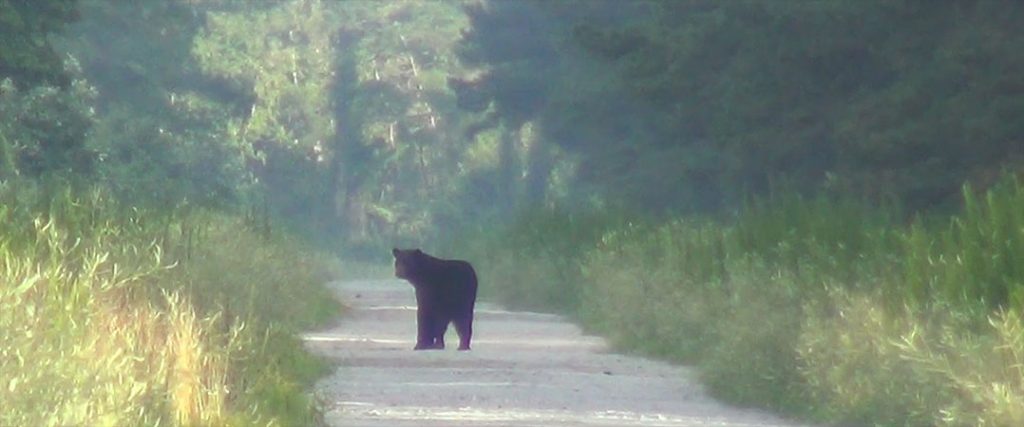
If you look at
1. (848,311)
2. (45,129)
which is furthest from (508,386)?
(45,129)

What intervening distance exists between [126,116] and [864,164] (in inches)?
1160

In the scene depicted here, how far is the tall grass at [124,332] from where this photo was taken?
10414mm

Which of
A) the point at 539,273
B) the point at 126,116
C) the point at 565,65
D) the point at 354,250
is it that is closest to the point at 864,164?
the point at 539,273

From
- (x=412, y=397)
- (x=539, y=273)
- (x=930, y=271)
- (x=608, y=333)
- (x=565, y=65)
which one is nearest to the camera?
(x=930, y=271)

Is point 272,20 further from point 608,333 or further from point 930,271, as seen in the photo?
point 930,271

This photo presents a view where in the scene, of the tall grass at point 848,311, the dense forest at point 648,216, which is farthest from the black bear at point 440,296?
the tall grass at point 848,311

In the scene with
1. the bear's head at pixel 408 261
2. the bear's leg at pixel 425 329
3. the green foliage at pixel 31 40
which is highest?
the green foliage at pixel 31 40

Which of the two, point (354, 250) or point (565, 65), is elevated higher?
point (565, 65)

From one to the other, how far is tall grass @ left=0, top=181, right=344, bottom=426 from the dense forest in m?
0.03

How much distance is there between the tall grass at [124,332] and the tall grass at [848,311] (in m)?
3.17

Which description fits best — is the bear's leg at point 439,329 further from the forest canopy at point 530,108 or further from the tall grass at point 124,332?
the tall grass at point 124,332

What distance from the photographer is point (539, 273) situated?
36938 mm

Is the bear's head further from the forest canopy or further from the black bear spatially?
the forest canopy

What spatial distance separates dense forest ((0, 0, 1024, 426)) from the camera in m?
12.8
